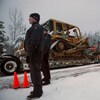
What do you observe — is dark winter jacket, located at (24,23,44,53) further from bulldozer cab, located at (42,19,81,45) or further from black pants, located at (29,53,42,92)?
bulldozer cab, located at (42,19,81,45)

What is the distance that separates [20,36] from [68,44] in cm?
286

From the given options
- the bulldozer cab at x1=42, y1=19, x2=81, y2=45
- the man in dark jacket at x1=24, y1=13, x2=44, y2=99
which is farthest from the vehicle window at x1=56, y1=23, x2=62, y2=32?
the man in dark jacket at x1=24, y1=13, x2=44, y2=99

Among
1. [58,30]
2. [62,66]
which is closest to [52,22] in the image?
[58,30]

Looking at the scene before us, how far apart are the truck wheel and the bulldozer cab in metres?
2.87

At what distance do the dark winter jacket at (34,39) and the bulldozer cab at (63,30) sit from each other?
22.4 feet

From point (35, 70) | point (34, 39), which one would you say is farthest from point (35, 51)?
point (35, 70)

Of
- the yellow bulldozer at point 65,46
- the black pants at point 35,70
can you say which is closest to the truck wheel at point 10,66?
the yellow bulldozer at point 65,46

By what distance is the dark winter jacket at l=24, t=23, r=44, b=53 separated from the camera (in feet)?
13.3

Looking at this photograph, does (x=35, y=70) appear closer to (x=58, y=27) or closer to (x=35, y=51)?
(x=35, y=51)

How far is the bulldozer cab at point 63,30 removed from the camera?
11067 mm

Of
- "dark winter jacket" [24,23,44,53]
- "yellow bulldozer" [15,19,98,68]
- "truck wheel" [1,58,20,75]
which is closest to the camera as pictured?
"dark winter jacket" [24,23,44,53]

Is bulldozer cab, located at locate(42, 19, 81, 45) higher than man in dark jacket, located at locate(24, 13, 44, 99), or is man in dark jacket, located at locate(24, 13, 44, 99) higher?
bulldozer cab, located at locate(42, 19, 81, 45)

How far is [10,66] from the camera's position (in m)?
8.69

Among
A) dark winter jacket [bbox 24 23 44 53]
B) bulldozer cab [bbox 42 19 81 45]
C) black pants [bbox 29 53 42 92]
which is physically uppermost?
bulldozer cab [bbox 42 19 81 45]
